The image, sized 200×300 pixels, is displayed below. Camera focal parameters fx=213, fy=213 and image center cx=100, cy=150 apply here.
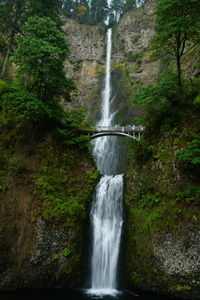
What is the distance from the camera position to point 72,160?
14.8m

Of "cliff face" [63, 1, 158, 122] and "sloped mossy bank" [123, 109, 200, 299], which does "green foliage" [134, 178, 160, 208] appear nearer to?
"sloped mossy bank" [123, 109, 200, 299]

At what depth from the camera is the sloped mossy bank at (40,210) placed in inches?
404

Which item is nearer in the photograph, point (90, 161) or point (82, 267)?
point (82, 267)

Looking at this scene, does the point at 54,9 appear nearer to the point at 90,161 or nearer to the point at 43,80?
the point at 43,80

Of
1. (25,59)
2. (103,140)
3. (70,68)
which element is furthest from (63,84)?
(70,68)

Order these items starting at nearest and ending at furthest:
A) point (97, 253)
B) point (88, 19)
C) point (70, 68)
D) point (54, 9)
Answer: point (97, 253) < point (54, 9) < point (70, 68) < point (88, 19)

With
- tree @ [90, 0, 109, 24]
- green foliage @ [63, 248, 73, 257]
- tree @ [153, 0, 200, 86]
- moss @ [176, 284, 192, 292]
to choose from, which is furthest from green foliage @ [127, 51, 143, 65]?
moss @ [176, 284, 192, 292]

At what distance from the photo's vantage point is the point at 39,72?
1354 centimetres

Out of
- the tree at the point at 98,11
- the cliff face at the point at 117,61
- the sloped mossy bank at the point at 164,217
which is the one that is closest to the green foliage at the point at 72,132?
the sloped mossy bank at the point at 164,217

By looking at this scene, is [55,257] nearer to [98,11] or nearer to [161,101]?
[161,101]

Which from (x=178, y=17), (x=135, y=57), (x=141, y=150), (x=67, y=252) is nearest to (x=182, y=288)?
(x=67, y=252)

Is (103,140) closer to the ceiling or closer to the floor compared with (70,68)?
closer to the floor

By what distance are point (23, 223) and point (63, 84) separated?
362 inches

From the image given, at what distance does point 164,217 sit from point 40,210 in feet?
21.2
